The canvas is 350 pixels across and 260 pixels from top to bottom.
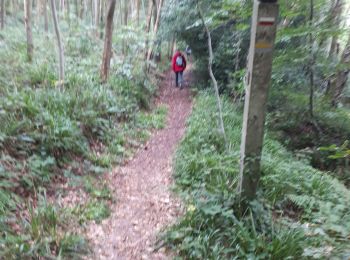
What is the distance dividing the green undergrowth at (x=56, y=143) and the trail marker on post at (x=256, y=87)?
7.95 feet

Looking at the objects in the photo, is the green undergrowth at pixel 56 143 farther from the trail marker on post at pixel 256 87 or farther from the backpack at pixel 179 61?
the backpack at pixel 179 61

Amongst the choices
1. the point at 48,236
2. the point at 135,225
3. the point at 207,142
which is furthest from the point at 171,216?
the point at 207,142

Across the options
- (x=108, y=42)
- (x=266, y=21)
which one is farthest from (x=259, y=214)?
(x=108, y=42)

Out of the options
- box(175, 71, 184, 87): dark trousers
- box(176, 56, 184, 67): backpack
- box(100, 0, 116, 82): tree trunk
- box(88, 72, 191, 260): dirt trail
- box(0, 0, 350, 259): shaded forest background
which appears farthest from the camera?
box(175, 71, 184, 87): dark trousers

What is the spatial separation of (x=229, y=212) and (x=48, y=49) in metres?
13.3

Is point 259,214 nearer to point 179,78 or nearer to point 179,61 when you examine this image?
point 179,61

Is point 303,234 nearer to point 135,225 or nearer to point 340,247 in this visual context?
point 340,247

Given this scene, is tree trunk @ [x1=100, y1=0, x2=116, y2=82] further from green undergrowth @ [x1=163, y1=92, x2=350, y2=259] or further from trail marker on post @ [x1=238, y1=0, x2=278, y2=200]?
trail marker on post @ [x1=238, y1=0, x2=278, y2=200]

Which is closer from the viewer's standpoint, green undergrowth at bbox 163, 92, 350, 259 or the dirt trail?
green undergrowth at bbox 163, 92, 350, 259

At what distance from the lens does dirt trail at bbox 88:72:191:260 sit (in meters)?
4.83

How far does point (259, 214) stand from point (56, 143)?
13.3 feet

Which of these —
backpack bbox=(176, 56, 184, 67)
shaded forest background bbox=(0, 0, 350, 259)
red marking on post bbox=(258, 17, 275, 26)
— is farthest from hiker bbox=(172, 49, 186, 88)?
red marking on post bbox=(258, 17, 275, 26)

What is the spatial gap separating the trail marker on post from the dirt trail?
4.98 ft

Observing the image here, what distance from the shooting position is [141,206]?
6066 mm
